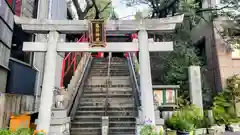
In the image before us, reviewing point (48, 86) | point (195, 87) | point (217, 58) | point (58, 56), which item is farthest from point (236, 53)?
point (48, 86)

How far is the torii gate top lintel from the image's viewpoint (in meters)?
6.35

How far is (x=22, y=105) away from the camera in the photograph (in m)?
7.00

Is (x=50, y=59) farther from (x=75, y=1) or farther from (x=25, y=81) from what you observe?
(x=75, y=1)

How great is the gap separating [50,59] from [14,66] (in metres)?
1.86

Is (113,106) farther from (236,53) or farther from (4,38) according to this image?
(236,53)

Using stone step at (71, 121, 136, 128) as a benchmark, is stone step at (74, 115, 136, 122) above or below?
above

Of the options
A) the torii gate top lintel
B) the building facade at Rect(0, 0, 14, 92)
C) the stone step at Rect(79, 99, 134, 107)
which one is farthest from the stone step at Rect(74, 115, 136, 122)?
the torii gate top lintel

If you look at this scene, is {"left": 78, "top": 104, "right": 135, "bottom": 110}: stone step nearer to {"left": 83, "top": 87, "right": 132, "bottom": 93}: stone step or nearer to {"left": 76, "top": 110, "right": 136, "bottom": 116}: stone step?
{"left": 76, "top": 110, "right": 136, "bottom": 116}: stone step

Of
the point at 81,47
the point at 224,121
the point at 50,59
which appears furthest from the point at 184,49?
the point at 50,59

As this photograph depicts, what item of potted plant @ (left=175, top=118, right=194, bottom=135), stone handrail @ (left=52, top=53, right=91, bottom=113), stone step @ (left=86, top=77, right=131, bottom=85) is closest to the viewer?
stone handrail @ (left=52, top=53, right=91, bottom=113)

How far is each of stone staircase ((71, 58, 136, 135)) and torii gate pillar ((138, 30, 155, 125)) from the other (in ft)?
6.03

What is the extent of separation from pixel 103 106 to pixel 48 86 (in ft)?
10.6

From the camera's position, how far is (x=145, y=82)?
5.99m

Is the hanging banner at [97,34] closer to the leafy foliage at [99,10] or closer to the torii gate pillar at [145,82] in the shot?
the torii gate pillar at [145,82]
